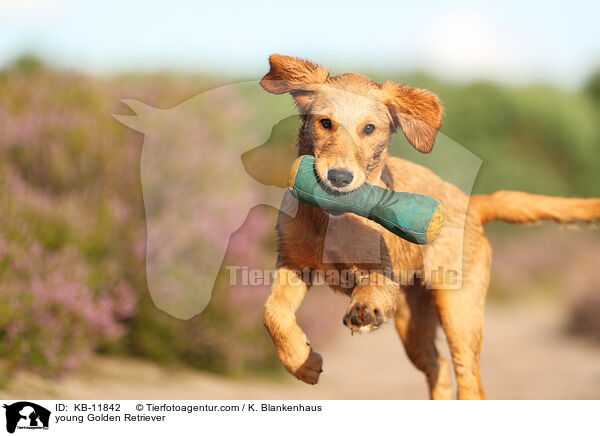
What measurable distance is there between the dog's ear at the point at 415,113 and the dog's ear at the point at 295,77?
0.45 meters

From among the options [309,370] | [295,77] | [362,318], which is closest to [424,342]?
[309,370]

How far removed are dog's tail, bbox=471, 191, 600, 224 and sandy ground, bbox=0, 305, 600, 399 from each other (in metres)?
4.71

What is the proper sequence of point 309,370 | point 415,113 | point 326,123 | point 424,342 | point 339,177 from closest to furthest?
point 339,177 → point 309,370 → point 326,123 → point 415,113 → point 424,342

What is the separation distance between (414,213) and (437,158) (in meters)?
1.64

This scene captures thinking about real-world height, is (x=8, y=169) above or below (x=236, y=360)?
above

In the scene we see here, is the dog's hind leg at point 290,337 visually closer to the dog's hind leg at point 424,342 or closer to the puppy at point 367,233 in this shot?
the puppy at point 367,233

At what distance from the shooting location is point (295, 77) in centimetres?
426

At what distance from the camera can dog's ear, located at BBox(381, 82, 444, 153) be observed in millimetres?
4145

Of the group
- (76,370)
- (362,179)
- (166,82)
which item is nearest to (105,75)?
(166,82)

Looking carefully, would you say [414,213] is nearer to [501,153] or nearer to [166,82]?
[166,82]

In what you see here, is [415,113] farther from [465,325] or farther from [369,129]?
[465,325]

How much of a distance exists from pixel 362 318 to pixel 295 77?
1614 mm
